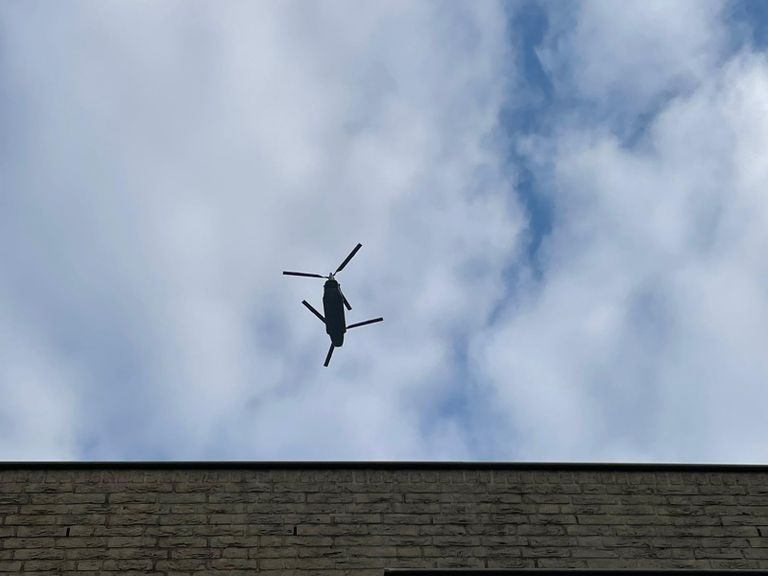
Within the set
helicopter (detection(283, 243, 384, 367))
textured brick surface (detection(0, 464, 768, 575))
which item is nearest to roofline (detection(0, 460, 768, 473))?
textured brick surface (detection(0, 464, 768, 575))

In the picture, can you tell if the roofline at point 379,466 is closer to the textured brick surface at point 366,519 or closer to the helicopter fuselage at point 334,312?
the textured brick surface at point 366,519

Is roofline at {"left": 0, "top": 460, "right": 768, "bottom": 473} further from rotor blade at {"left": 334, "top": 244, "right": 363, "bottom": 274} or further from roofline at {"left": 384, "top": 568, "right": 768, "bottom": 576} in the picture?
rotor blade at {"left": 334, "top": 244, "right": 363, "bottom": 274}

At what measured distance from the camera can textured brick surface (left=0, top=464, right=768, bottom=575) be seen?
12.1 m

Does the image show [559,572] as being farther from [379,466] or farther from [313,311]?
[313,311]

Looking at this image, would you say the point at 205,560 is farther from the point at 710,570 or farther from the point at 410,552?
the point at 710,570

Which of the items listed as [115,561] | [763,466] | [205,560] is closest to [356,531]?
[205,560]

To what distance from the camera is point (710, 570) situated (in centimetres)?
1196

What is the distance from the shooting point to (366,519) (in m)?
12.5

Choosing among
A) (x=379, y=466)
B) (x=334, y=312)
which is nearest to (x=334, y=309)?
(x=334, y=312)

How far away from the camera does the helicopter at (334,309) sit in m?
26.2

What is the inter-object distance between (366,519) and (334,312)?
47.2 ft

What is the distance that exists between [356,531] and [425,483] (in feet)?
3.28

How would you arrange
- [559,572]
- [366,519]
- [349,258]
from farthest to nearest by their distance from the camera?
1. [349,258]
2. [366,519]
3. [559,572]

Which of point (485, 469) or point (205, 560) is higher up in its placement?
point (485, 469)
